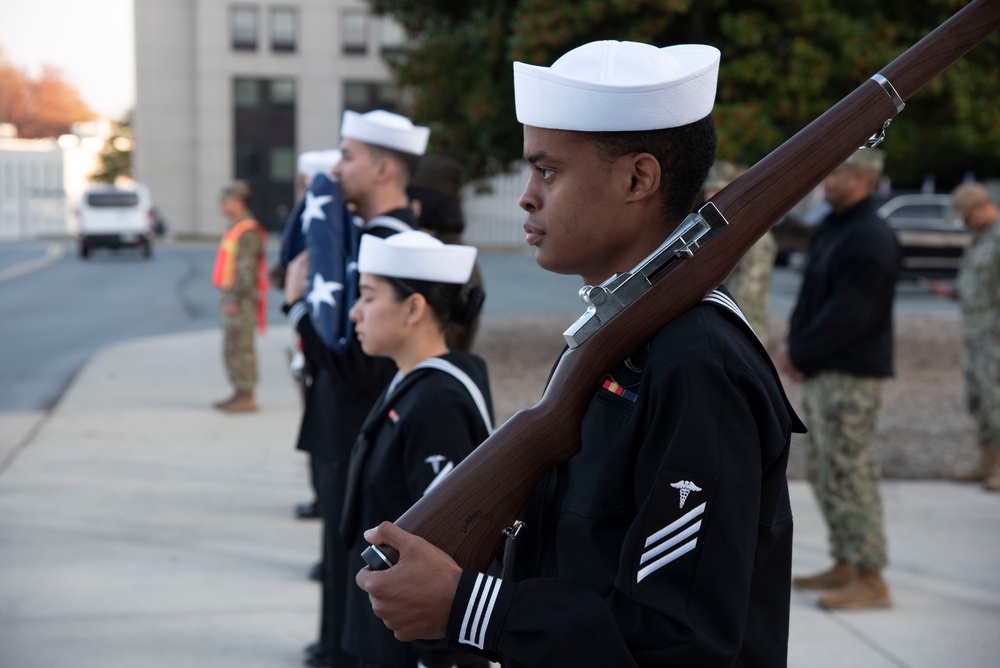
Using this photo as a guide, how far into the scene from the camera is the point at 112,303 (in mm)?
20859

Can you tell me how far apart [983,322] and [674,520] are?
23.2 feet

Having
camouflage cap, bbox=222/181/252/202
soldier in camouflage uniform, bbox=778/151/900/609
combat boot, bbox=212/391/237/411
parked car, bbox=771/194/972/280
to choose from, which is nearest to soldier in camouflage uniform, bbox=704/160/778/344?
soldier in camouflage uniform, bbox=778/151/900/609

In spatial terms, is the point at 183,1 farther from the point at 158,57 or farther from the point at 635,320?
the point at 635,320

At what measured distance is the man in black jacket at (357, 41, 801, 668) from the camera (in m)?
1.55

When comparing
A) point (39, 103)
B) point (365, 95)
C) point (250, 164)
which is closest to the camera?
point (365, 95)

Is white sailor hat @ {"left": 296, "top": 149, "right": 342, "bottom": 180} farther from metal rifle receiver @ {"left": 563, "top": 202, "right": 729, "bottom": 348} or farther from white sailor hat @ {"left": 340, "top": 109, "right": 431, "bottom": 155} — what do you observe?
metal rifle receiver @ {"left": 563, "top": 202, "right": 729, "bottom": 348}

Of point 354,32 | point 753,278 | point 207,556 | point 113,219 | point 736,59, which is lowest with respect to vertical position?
point 113,219

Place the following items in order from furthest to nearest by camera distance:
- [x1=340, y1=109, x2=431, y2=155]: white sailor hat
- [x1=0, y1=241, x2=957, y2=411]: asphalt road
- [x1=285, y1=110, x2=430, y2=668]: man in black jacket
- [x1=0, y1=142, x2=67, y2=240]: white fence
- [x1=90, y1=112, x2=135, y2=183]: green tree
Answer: [x1=90, y1=112, x2=135, y2=183]: green tree
[x1=0, y1=142, x2=67, y2=240]: white fence
[x1=0, y1=241, x2=957, y2=411]: asphalt road
[x1=340, y1=109, x2=431, y2=155]: white sailor hat
[x1=285, y1=110, x2=430, y2=668]: man in black jacket

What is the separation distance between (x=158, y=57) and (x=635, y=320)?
55448 mm

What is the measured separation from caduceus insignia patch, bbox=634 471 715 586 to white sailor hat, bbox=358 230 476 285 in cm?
195

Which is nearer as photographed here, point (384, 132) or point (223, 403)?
point (384, 132)

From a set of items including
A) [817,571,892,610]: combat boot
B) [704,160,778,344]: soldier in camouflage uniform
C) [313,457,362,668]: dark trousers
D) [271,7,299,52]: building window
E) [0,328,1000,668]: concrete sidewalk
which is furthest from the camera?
[271,7,299,52]: building window

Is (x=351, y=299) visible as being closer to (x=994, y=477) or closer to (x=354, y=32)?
(x=994, y=477)

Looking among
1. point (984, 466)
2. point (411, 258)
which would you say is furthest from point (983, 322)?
point (411, 258)
